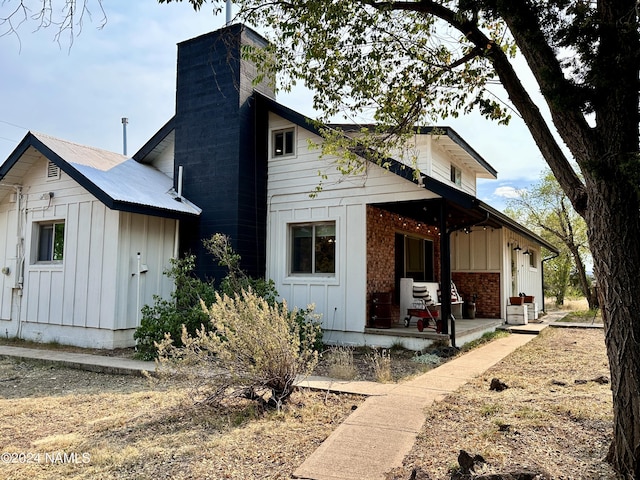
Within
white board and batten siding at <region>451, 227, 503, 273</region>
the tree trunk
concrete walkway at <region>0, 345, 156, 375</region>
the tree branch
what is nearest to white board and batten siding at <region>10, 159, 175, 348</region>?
concrete walkway at <region>0, 345, 156, 375</region>

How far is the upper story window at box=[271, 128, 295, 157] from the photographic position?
408 inches

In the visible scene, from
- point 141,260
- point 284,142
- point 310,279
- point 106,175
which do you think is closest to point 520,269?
point 310,279

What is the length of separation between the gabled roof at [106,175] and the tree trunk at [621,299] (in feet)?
24.6

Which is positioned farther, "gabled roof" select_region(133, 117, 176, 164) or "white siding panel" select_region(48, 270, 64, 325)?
"gabled roof" select_region(133, 117, 176, 164)

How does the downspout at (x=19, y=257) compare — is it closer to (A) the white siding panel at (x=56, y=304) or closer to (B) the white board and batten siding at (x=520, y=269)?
(A) the white siding panel at (x=56, y=304)

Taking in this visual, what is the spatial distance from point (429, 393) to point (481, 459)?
223 centimetres

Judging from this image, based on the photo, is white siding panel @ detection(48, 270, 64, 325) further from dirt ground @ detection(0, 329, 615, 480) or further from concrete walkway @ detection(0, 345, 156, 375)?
dirt ground @ detection(0, 329, 615, 480)

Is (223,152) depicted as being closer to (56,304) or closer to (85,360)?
(56,304)

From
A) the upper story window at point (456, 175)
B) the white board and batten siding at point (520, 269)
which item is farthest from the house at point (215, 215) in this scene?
the white board and batten siding at point (520, 269)

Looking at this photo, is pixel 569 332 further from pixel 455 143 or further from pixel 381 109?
pixel 381 109

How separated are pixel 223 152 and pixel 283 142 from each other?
1341 millimetres

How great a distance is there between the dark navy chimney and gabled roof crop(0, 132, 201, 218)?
0.53 meters

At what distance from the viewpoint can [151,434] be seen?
4238mm

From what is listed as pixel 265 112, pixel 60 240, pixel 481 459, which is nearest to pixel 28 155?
pixel 60 240
